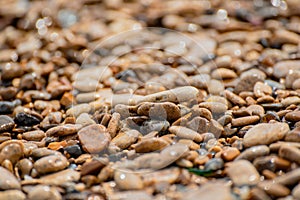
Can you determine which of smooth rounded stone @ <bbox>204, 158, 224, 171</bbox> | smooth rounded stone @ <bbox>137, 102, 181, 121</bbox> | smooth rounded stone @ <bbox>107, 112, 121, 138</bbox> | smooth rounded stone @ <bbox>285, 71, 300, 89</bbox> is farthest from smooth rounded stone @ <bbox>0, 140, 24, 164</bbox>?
smooth rounded stone @ <bbox>285, 71, 300, 89</bbox>

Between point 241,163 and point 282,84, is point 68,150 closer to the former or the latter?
point 241,163

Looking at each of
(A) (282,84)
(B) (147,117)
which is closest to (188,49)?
(A) (282,84)

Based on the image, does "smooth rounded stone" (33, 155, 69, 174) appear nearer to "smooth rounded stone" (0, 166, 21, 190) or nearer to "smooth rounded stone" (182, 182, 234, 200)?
"smooth rounded stone" (0, 166, 21, 190)

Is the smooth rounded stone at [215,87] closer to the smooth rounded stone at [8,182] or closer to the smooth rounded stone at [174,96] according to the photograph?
the smooth rounded stone at [174,96]

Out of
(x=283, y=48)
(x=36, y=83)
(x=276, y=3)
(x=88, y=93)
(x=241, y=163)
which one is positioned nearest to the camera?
(x=241, y=163)

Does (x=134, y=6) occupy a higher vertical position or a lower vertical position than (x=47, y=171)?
higher

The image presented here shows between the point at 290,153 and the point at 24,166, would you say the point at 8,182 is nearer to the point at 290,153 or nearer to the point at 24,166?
the point at 24,166
